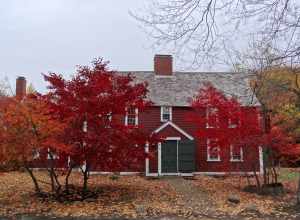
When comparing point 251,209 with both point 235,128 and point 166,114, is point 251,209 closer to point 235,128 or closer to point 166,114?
point 235,128

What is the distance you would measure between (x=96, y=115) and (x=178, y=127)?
1274 cm

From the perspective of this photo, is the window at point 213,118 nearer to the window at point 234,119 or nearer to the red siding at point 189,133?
the window at point 234,119

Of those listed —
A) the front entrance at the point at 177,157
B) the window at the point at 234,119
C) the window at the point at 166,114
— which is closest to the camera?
the window at the point at 234,119

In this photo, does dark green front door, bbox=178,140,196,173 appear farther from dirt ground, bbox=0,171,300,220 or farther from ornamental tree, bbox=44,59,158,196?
ornamental tree, bbox=44,59,158,196

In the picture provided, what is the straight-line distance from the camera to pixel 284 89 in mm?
17703

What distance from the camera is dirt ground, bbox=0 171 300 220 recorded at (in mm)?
17438

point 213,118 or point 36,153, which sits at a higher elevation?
point 213,118

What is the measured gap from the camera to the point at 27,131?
1941cm

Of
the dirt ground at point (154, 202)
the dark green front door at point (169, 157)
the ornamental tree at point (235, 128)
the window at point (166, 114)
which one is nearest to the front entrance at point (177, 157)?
the dark green front door at point (169, 157)

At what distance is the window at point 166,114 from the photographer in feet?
109

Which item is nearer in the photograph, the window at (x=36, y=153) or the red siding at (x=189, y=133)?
the window at (x=36, y=153)

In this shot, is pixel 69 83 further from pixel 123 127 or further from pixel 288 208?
pixel 288 208

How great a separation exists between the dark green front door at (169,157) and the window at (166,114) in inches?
79.4

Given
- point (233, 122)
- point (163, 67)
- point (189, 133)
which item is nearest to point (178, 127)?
point (189, 133)
